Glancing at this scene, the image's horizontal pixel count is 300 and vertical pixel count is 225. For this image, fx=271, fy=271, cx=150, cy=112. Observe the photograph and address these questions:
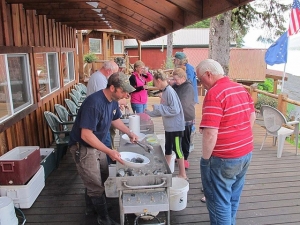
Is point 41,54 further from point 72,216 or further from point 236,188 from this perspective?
point 236,188

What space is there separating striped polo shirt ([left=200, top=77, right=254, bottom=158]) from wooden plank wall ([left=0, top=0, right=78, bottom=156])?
2605mm

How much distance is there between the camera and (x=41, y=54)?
203 inches

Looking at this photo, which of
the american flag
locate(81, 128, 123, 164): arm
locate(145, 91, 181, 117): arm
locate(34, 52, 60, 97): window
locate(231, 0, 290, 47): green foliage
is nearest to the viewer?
locate(81, 128, 123, 164): arm

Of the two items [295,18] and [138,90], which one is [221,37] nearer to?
[295,18]

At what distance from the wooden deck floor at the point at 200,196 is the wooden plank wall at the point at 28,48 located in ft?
2.40

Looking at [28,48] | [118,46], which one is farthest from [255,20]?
[118,46]

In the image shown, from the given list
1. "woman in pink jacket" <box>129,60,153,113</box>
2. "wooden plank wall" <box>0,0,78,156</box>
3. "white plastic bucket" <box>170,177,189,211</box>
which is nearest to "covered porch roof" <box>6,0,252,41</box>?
"wooden plank wall" <box>0,0,78,156</box>

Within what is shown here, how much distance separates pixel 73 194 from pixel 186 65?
2.69 metres

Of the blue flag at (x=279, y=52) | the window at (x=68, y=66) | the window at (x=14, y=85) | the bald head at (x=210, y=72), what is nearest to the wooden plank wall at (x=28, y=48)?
the window at (x=14, y=85)

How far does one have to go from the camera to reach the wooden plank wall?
3.54 meters

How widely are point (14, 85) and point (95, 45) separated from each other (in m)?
13.8

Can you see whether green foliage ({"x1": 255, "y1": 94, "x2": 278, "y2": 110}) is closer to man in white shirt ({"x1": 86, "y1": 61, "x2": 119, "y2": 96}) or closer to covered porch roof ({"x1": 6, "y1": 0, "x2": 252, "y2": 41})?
covered porch roof ({"x1": 6, "y1": 0, "x2": 252, "y2": 41})

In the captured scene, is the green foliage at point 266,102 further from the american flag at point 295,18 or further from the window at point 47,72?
the window at point 47,72

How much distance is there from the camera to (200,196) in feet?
11.1
